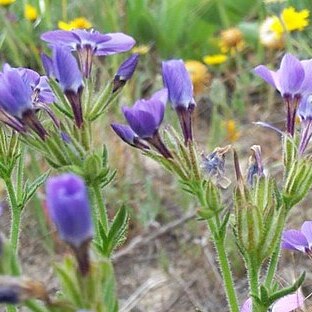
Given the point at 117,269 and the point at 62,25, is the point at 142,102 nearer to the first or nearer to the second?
the point at 117,269

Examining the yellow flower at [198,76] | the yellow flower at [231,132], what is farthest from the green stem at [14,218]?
the yellow flower at [198,76]

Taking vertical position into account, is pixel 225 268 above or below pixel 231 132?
above

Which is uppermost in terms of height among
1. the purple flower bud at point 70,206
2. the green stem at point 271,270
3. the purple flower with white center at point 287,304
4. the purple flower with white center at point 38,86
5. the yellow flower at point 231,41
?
the purple flower bud at point 70,206

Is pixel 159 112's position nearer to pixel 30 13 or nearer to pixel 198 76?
pixel 198 76

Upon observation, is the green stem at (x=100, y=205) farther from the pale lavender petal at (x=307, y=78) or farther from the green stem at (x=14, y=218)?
the pale lavender petal at (x=307, y=78)

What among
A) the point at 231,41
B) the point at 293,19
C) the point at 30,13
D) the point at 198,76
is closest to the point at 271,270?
the point at 293,19

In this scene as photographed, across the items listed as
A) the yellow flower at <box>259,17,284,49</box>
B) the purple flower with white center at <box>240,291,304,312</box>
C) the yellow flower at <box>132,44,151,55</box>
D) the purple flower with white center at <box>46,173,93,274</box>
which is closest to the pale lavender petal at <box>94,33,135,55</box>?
the purple flower with white center at <box>240,291,304,312</box>
